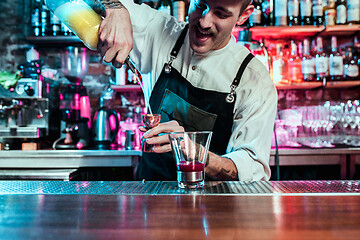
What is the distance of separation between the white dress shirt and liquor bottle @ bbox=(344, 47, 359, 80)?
1.75m

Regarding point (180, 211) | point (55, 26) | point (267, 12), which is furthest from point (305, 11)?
point (180, 211)

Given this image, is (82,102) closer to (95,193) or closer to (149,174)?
(149,174)

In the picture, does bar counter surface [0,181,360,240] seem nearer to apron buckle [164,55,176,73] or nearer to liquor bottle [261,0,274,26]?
apron buckle [164,55,176,73]

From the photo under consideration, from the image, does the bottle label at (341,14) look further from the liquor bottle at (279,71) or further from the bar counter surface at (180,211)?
the bar counter surface at (180,211)

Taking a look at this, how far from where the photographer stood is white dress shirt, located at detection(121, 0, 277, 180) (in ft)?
4.30

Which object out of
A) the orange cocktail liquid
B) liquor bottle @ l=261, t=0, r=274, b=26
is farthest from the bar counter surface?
liquor bottle @ l=261, t=0, r=274, b=26

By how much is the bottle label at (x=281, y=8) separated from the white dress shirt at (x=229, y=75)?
150 centimetres

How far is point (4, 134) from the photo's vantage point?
2625 millimetres

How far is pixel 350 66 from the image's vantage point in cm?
289

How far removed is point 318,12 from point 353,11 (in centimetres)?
29

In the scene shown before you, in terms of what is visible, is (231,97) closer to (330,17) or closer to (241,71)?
(241,71)

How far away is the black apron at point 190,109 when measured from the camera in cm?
147

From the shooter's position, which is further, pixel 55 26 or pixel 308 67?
pixel 55 26

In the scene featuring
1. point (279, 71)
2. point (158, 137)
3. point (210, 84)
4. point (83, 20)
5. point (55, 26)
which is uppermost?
point (55, 26)
